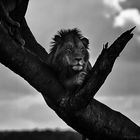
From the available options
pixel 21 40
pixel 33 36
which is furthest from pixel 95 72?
pixel 33 36

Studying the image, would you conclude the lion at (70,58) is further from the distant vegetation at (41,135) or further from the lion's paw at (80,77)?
the distant vegetation at (41,135)

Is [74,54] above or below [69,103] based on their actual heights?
above

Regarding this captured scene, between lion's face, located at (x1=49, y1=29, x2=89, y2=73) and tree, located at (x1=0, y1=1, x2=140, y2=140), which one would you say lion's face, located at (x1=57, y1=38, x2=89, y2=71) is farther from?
tree, located at (x1=0, y1=1, x2=140, y2=140)

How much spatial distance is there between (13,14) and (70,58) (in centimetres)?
228

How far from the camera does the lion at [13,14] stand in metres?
8.20

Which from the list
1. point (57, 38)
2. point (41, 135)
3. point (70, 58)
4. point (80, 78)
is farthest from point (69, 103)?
point (41, 135)

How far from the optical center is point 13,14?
8898 mm

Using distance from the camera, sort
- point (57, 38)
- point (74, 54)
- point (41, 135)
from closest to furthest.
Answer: point (74, 54) < point (57, 38) < point (41, 135)

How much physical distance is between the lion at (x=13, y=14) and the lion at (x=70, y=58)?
0.92 metres

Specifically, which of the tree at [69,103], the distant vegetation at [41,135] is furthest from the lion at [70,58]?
the distant vegetation at [41,135]

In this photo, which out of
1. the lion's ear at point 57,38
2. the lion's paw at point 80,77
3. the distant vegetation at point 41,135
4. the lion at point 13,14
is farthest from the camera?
the distant vegetation at point 41,135

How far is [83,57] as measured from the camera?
7.12 meters

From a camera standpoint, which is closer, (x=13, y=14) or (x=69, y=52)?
(x=69, y=52)

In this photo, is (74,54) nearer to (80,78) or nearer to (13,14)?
(80,78)
